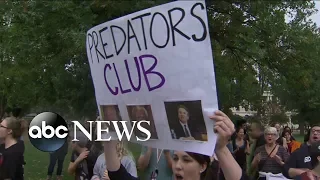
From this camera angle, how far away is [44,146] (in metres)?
5.30

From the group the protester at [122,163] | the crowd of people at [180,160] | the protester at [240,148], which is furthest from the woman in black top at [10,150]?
the protester at [240,148]

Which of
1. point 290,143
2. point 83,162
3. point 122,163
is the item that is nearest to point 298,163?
point 122,163

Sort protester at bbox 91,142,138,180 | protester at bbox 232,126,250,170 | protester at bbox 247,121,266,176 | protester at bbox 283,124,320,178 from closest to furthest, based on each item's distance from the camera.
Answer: protester at bbox 91,142,138,180 < protester at bbox 283,124,320,178 < protester at bbox 247,121,266,176 < protester at bbox 232,126,250,170

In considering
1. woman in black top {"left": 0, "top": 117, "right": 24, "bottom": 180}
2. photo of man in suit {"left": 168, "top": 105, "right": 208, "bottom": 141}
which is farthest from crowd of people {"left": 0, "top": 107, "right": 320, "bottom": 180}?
photo of man in suit {"left": 168, "top": 105, "right": 208, "bottom": 141}

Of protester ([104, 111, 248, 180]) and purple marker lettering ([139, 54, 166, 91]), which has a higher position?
purple marker lettering ([139, 54, 166, 91])

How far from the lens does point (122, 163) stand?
172 inches

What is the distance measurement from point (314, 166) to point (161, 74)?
109 inches

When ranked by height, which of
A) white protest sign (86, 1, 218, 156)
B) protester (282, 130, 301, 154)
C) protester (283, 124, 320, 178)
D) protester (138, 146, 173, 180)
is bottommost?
protester (282, 130, 301, 154)

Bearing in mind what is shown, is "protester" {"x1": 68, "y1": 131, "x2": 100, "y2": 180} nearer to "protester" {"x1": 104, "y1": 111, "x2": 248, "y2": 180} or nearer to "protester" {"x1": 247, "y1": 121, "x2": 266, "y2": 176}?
"protester" {"x1": 104, "y1": 111, "x2": 248, "y2": 180}

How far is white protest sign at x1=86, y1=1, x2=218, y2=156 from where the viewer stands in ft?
7.97

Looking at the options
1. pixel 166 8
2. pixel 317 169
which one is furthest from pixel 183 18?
pixel 317 169

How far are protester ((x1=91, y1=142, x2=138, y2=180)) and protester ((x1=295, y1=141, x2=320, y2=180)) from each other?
4.57ft

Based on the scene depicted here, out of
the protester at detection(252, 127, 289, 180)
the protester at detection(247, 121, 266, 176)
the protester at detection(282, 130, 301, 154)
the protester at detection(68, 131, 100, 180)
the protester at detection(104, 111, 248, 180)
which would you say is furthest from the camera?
the protester at detection(282, 130, 301, 154)

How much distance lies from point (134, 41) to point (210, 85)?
56 centimetres
